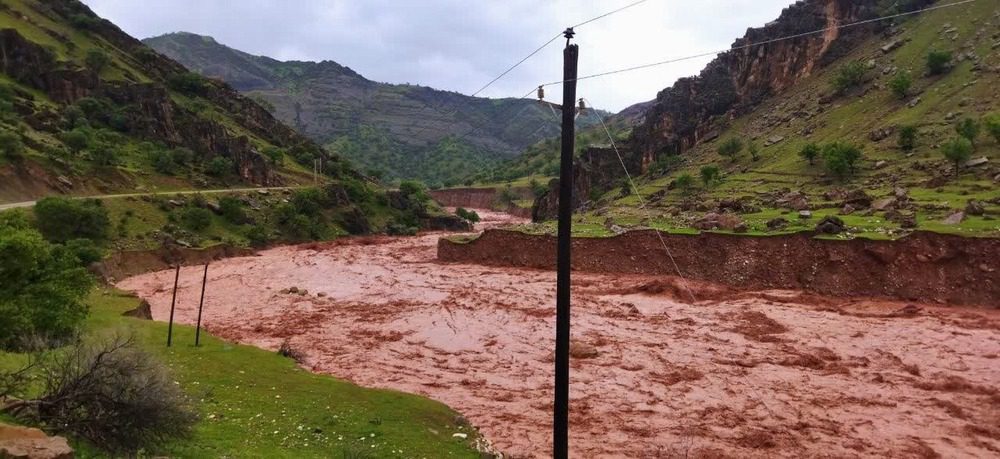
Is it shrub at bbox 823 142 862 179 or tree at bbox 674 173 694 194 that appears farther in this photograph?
tree at bbox 674 173 694 194

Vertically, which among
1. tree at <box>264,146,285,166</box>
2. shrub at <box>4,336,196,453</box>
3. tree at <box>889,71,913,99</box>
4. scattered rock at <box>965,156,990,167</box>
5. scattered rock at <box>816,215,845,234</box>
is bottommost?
shrub at <box>4,336,196,453</box>

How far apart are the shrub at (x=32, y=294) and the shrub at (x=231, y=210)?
44.4 meters

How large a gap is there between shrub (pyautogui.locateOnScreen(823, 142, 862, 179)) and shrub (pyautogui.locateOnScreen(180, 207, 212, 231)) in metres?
57.4

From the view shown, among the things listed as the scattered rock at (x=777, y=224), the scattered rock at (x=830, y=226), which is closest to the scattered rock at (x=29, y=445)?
the scattered rock at (x=830, y=226)

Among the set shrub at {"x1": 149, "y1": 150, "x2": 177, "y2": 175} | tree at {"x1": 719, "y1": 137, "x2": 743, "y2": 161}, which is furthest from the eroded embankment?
shrub at {"x1": 149, "y1": 150, "x2": 177, "y2": 175}

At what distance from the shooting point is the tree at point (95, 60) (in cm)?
7469

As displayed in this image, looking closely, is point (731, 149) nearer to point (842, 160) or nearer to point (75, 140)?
point (842, 160)

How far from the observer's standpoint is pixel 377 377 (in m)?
18.3

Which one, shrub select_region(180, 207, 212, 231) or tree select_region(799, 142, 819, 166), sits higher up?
tree select_region(799, 142, 819, 166)

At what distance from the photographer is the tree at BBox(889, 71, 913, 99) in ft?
181

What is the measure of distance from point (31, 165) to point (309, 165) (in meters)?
48.8

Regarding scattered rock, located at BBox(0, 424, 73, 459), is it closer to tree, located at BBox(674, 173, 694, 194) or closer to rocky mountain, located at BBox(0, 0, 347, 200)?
rocky mountain, located at BBox(0, 0, 347, 200)

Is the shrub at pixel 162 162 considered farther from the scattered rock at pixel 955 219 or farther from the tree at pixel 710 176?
the scattered rock at pixel 955 219

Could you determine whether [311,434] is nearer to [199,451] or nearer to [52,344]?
[199,451]
